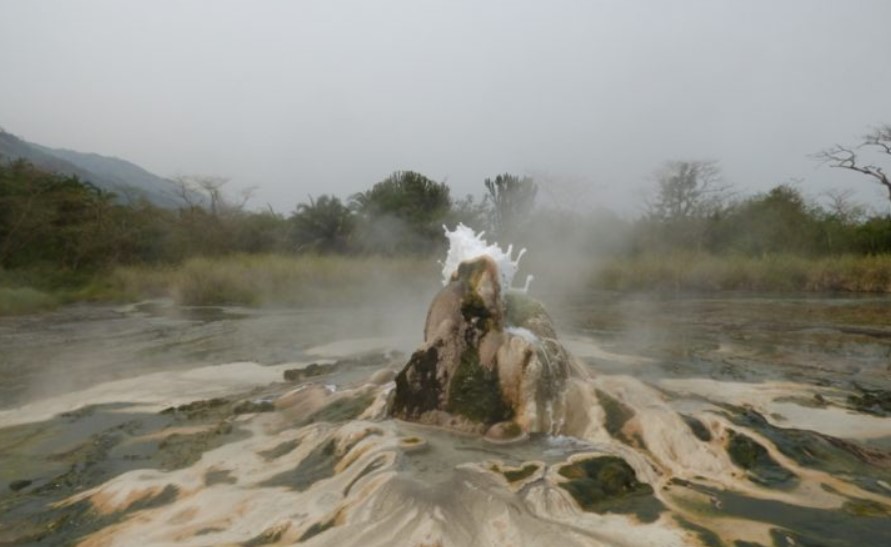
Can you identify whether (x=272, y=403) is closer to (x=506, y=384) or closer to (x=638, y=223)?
(x=506, y=384)

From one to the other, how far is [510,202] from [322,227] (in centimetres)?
899

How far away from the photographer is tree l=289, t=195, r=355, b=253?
30.8 m

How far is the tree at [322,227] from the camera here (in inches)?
1213

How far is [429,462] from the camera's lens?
364 cm

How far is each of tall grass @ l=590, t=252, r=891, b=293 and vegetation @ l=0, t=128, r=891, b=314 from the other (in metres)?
0.04

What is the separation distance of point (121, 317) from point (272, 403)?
11.6m

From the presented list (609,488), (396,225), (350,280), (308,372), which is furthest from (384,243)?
(609,488)

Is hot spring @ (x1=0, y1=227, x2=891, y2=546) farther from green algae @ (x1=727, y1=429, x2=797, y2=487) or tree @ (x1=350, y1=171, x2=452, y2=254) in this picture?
tree @ (x1=350, y1=171, x2=452, y2=254)

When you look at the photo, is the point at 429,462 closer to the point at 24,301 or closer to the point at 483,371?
the point at 483,371

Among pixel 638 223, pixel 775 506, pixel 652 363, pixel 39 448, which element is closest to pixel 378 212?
pixel 638 223

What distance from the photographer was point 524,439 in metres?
4.14

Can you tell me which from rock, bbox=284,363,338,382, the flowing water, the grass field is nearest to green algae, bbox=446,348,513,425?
the flowing water

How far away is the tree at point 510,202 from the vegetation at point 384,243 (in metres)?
0.09

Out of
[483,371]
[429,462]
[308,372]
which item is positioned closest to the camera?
[429,462]
